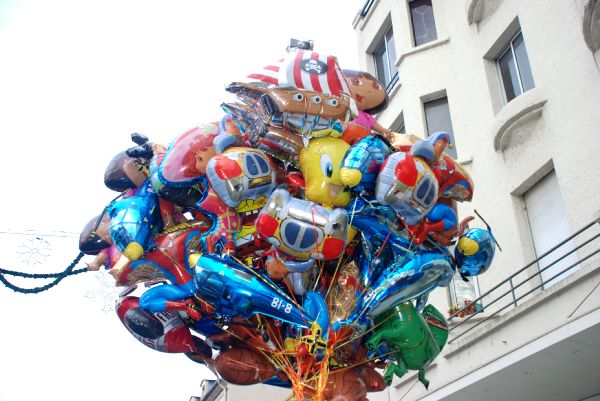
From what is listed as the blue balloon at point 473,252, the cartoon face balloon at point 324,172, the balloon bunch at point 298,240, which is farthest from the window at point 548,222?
the cartoon face balloon at point 324,172

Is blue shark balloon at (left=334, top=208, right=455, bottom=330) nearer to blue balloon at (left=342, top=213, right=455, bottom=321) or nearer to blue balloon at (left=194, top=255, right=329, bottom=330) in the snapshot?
blue balloon at (left=342, top=213, right=455, bottom=321)

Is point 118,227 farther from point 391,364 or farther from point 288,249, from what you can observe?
point 391,364

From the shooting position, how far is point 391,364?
6336mm

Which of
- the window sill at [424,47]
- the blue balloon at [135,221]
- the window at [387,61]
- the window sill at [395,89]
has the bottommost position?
the blue balloon at [135,221]

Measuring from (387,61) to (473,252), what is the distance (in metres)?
8.93

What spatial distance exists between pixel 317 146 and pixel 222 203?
981mm

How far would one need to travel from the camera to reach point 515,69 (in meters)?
11.0

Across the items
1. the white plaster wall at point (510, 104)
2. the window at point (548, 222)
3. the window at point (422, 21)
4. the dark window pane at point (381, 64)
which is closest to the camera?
the white plaster wall at point (510, 104)

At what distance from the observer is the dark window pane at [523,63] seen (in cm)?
1062

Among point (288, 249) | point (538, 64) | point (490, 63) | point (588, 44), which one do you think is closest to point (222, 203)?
point (288, 249)

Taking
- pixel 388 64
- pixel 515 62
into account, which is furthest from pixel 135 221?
pixel 388 64

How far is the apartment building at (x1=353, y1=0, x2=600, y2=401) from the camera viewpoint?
8.14 meters

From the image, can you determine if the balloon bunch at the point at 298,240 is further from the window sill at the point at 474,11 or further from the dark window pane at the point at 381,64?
the dark window pane at the point at 381,64

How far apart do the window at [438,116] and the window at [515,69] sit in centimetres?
141
